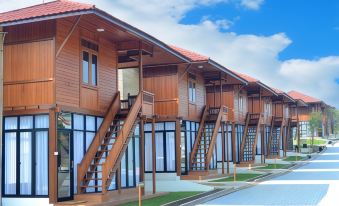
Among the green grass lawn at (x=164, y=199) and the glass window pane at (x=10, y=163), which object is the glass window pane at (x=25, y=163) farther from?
→ the green grass lawn at (x=164, y=199)

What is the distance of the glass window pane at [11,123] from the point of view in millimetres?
18469

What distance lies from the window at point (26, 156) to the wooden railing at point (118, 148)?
2072mm

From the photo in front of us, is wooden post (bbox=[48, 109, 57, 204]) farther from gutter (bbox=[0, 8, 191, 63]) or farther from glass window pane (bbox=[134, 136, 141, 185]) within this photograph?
glass window pane (bbox=[134, 136, 141, 185])

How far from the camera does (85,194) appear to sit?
Answer: 61.2ft

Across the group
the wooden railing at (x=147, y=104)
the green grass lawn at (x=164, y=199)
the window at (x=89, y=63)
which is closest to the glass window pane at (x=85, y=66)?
the window at (x=89, y=63)

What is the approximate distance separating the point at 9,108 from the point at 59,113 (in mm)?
1842

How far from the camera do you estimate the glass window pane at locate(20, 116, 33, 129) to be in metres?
18.2

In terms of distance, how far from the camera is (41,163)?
1794 centimetres

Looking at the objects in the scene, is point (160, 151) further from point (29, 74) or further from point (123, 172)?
point (29, 74)

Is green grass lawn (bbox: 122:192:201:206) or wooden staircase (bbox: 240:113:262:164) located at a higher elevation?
wooden staircase (bbox: 240:113:262:164)

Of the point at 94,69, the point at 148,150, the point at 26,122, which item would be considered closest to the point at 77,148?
the point at 26,122

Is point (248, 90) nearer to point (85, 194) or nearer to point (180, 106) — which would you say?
point (180, 106)

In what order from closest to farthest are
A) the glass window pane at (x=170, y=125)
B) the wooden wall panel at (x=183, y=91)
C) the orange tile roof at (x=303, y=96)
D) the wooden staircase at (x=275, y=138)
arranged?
the glass window pane at (x=170, y=125) → the wooden wall panel at (x=183, y=91) → the wooden staircase at (x=275, y=138) → the orange tile roof at (x=303, y=96)

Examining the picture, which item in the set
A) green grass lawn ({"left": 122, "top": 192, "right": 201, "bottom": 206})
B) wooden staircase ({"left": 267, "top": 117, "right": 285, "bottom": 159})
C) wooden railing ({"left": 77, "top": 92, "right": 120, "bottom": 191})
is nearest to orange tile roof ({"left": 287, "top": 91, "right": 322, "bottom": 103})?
wooden staircase ({"left": 267, "top": 117, "right": 285, "bottom": 159})
